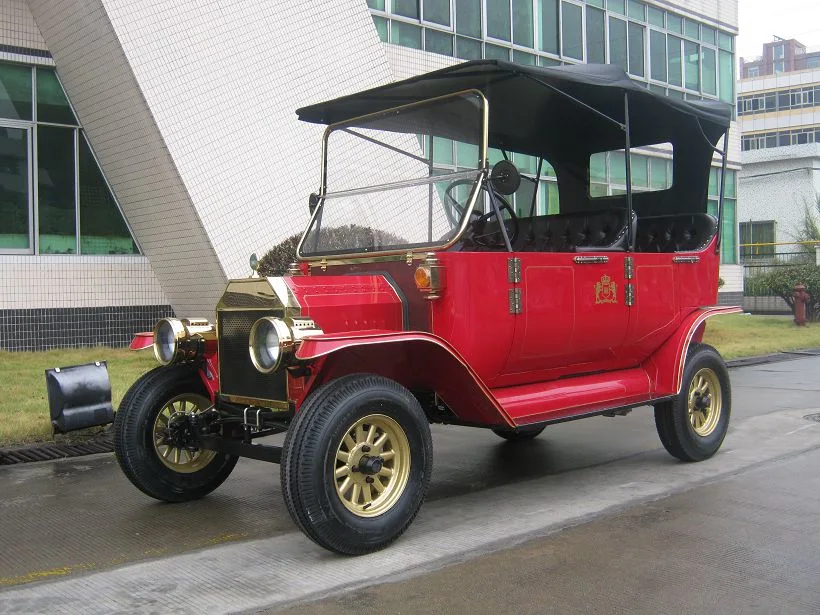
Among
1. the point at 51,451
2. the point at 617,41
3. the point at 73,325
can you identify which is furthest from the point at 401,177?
the point at 617,41

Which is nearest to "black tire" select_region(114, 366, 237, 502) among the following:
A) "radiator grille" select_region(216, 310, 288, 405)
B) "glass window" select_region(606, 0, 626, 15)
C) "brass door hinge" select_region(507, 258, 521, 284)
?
"radiator grille" select_region(216, 310, 288, 405)

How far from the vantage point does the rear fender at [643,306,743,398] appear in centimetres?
640

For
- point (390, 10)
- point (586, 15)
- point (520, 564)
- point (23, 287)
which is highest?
point (586, 15)

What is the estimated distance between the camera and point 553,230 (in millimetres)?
7328

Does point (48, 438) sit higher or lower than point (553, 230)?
lower

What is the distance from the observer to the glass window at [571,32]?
20703 millimetres

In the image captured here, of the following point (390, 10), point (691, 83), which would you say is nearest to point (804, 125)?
point (691, 83)

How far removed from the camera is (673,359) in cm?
644

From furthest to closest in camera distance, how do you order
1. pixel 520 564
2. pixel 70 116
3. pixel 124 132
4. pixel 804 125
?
pixel 804 125 → pixel 70 116 → pixel 124 132 → pixel 520 564

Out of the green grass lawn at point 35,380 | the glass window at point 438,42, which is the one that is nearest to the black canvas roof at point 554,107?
the green grass lawn at point 35,380

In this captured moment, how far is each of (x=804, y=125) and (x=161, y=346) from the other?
242 ft

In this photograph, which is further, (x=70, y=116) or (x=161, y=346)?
(x=70, y=116)

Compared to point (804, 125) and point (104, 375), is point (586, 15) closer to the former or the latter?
point (104, 375)

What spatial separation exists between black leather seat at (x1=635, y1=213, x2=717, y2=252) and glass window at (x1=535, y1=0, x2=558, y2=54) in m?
13.5
